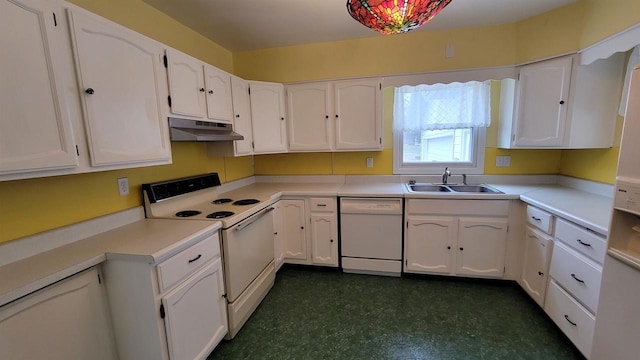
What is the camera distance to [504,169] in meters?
2.77

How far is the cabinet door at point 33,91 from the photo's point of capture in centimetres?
100

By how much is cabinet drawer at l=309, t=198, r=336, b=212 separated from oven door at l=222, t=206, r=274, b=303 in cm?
43

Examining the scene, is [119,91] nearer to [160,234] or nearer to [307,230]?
[160,234]

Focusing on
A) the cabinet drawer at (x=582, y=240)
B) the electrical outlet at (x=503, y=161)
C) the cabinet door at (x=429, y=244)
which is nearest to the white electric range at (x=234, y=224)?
the cabinet door at (x=429, y=244)

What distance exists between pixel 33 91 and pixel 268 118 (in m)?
1.87

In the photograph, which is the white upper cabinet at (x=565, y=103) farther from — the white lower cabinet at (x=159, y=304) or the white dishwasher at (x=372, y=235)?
the white lower cabinet at (x=159, y=304)

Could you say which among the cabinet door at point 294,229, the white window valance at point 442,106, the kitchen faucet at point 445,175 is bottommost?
the cabinet door at point 294,229

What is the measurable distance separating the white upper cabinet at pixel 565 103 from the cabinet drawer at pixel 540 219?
66 cm

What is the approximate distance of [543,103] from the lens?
7.53 ft

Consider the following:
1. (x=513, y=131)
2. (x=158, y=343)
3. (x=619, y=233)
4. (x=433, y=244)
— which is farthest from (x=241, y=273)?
(x=513, y=131)

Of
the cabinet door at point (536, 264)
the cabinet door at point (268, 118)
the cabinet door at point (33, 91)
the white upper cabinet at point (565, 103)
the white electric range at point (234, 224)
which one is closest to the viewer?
the cabinet door at point (33, 91)

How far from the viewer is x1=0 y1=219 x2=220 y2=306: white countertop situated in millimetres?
1054

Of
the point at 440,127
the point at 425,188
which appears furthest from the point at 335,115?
the point at 425,188

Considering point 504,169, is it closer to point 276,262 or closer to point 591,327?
point 591,327
